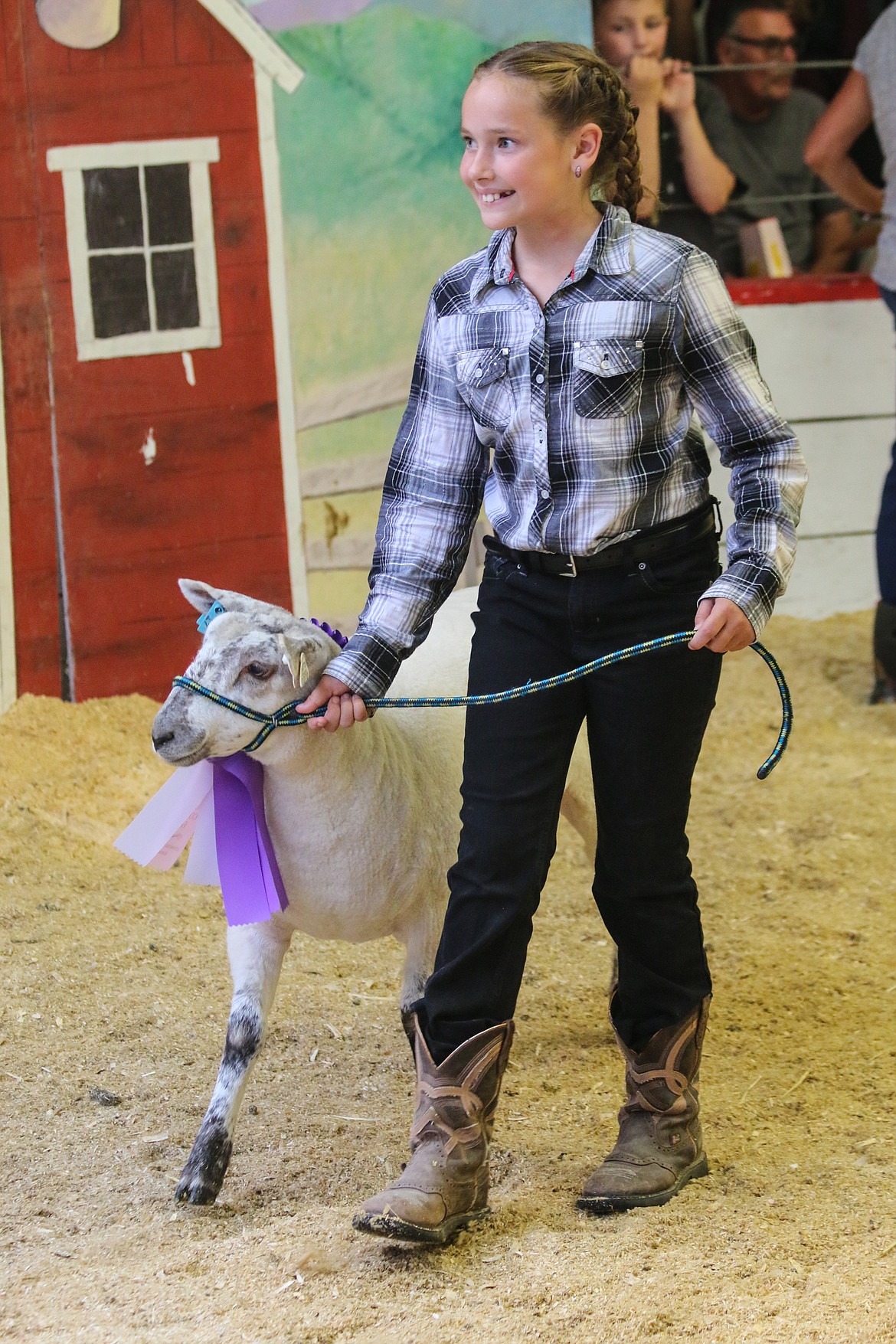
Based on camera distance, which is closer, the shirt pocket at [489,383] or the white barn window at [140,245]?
the shirt pocket at [489,383]

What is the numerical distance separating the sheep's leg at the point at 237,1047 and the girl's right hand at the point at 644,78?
14.0 feet

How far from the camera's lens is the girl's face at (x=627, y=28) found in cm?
590

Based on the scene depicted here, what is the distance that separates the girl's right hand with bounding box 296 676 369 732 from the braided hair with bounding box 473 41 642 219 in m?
0.91

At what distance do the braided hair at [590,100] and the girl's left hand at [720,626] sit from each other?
2.31 ft

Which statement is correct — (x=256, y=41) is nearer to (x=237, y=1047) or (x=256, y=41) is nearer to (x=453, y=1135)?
(x=237, y=1047)

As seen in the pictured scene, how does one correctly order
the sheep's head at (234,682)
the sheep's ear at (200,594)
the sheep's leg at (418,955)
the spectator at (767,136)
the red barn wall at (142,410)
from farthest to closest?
the spectator at (767,136) < the red barn wall at (142,410) < the sheep's leg at (418,955) < the sheep's ear at (200,594) < the sheep's head at (234,682)

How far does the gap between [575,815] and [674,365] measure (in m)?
1.34

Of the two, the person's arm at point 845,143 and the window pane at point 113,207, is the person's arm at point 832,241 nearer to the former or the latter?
the person's arm at point 845,143

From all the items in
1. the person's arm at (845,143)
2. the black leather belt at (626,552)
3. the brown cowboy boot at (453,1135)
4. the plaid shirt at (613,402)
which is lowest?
the brown cowboy boot at (453,1135)

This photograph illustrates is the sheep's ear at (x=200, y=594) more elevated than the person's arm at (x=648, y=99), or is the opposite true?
the person's arm at (x=648, y=99)

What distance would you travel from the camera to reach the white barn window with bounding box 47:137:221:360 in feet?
16.2

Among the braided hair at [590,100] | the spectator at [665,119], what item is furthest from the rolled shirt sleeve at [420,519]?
the spectator at [665,119]

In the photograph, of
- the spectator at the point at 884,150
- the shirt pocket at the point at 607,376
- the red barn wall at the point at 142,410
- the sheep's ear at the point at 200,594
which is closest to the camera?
the shirt pocket at the point at 607,376

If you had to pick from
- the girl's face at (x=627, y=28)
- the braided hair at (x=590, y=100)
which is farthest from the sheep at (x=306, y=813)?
the girl's face at (x=627, y=28)
